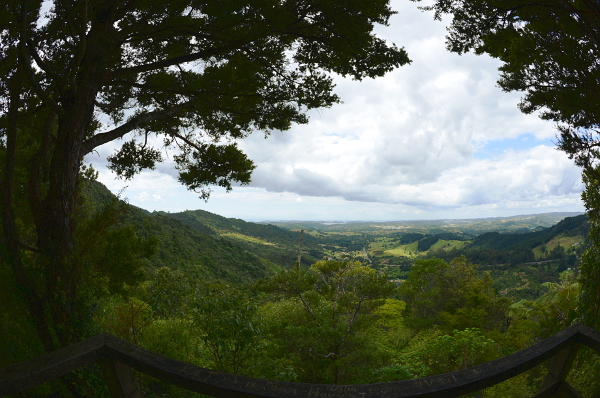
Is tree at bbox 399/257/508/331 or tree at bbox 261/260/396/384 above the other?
tree at bbox 261/260/396/384

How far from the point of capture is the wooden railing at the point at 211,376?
0.93 metres

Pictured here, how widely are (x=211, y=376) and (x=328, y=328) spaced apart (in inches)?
247

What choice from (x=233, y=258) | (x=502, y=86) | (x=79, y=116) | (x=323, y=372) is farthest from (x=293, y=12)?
(x=233, y=258)

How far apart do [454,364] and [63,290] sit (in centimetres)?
1148

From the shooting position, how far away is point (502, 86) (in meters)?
5.91

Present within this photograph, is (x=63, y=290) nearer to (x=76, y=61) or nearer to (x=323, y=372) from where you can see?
(x=76, y=61)

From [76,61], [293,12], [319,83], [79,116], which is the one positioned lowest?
[79,116]

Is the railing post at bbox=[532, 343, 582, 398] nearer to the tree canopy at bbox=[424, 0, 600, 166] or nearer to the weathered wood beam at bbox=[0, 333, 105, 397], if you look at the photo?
the weathered wood beam at bbox=[0, 333, 105, 397]

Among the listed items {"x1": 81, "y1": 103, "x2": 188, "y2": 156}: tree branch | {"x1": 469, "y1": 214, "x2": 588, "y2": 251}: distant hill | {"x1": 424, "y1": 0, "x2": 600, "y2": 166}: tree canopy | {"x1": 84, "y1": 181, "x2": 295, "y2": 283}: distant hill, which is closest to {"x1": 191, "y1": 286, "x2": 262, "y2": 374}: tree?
{"x1": 81, "y1": 103, "x2": 188, "y2": 156}: tree branch

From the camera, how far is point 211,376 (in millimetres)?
986

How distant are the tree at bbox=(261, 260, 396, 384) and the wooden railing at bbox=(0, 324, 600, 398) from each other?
587 cm

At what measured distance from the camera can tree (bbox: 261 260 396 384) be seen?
678 centimetres

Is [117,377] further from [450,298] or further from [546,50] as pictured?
[450,298]

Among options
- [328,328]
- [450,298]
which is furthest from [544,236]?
[328,328]
